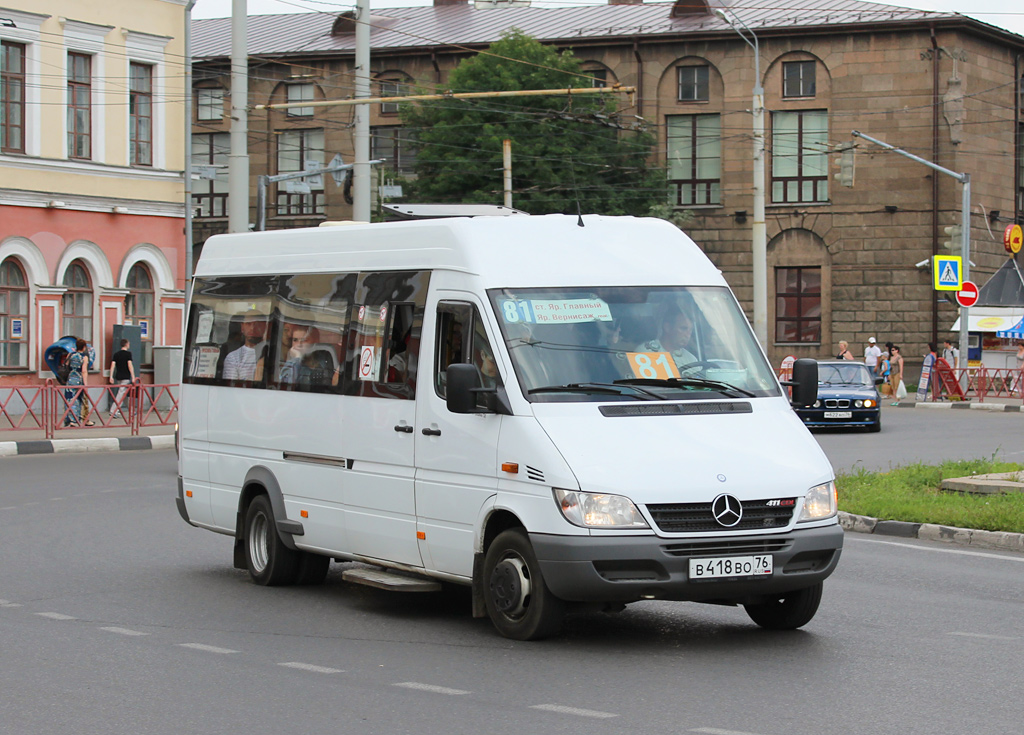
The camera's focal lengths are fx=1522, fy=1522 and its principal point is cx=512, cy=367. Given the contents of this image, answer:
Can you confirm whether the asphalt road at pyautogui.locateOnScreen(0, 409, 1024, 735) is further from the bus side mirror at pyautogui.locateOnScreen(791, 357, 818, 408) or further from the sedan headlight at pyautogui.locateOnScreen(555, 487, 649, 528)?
the bus side mirror at pyautogui.locateOnScreen(791, 357, 818, 408)

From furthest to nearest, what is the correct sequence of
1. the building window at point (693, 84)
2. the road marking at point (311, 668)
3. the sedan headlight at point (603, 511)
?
the building window at point (693, 84), the sedan headlight at point (603, 511), the road marking at point (311, 668)

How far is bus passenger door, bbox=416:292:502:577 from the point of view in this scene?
8766 mm

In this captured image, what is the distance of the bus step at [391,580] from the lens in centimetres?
937

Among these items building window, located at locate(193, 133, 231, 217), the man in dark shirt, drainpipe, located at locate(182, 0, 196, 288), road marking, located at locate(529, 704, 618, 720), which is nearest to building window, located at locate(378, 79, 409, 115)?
building window, located at locate(193, 133, 231, 217)

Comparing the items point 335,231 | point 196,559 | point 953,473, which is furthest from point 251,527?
point 953,473

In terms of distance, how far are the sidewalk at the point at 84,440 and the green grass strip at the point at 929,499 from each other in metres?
13.8

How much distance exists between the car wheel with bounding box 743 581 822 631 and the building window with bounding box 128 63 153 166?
3015cm

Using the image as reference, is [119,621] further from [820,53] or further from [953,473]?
[820,53]

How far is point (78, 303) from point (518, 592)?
94.5 feet

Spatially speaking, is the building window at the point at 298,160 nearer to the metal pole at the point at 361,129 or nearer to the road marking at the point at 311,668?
the metal pole at the point at 361,129

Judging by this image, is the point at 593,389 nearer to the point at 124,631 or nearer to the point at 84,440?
the point at 124,631

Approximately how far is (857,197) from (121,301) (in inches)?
1065

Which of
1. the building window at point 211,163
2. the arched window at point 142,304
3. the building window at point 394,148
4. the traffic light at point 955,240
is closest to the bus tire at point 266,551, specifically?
the arched window at point 142,304

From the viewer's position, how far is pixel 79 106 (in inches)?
1389
